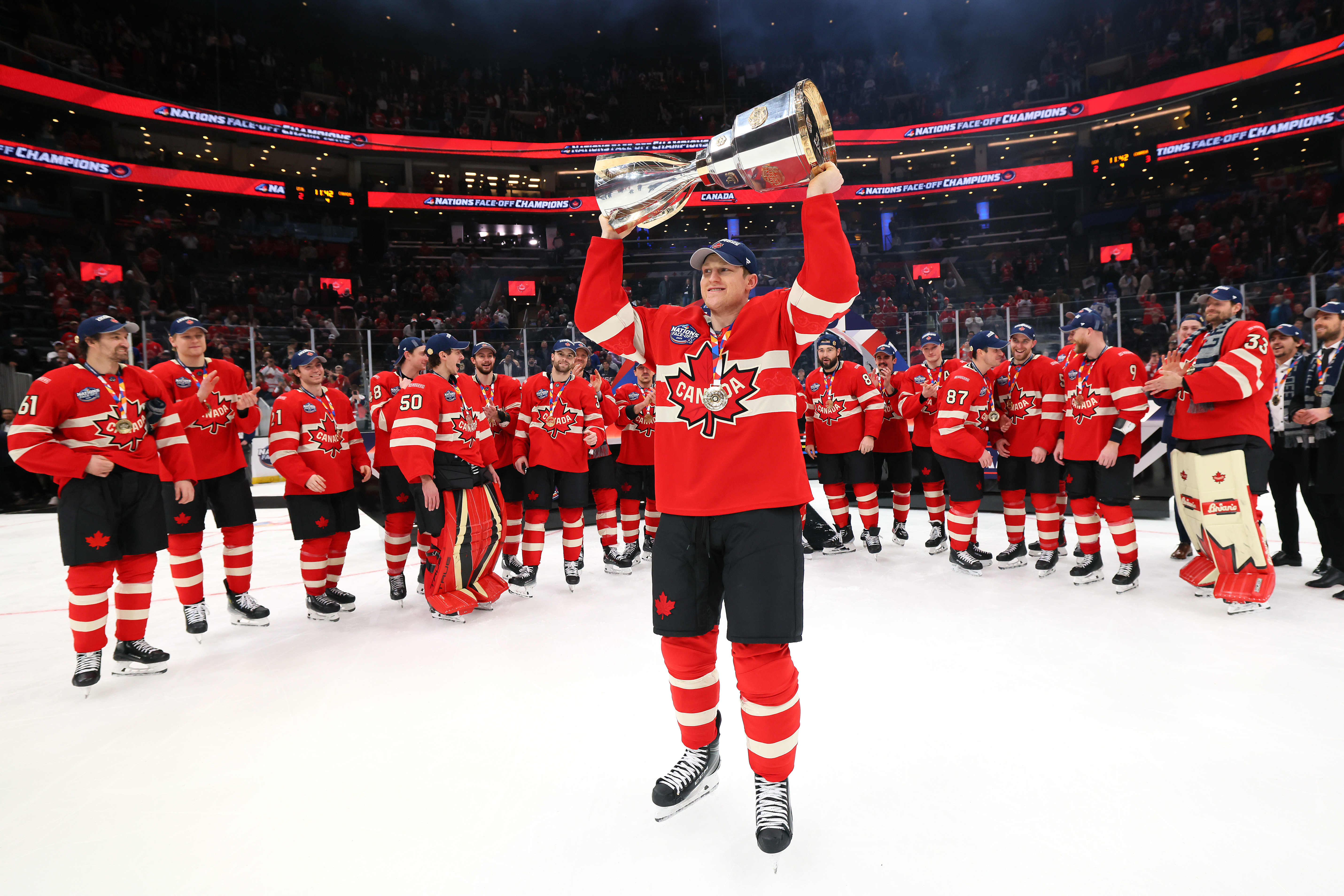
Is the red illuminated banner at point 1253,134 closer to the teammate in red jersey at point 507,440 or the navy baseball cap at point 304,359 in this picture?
the teammate in red jersey at point 507,440

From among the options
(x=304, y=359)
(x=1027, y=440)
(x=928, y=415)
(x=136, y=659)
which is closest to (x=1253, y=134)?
(x=928, y=415)

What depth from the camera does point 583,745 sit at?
3.06 meters

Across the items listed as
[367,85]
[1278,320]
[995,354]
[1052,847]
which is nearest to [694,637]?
[1052,847]

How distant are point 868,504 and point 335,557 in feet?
16.5

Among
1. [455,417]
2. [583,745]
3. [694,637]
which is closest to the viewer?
[694,637]

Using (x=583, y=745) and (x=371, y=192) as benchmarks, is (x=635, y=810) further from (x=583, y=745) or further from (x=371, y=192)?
(x=371, y=192)

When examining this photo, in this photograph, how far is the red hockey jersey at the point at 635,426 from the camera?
702 cm

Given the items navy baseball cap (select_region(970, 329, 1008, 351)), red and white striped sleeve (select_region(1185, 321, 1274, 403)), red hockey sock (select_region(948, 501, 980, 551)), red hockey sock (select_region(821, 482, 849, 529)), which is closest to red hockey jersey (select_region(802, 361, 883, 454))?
red hockey sock (select_region(821, 482, 849, 529))

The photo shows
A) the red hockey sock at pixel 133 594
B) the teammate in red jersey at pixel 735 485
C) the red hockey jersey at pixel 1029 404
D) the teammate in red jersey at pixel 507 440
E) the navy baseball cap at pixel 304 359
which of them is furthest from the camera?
the teammate in red jersey at pixel 507 440

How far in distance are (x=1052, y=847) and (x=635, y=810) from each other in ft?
4.60

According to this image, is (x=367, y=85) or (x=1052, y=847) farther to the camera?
(x=367, y=85)

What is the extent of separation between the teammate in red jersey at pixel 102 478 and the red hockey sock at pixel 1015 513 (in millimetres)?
6641

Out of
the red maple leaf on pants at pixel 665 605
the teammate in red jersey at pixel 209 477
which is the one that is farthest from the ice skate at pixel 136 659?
the red maple leaf on pants at pixel 665 605

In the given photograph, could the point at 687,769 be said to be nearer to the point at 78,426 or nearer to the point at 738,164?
the point at 738,164
